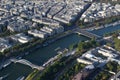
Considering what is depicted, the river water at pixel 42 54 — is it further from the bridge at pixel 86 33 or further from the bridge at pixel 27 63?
the bridge at pixel 86 33

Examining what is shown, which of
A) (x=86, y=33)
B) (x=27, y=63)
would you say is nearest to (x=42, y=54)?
(x=27, y=63)

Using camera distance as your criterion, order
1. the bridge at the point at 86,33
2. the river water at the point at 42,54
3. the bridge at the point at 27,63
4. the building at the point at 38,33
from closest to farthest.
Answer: the river water at the point at 42,54
the bridge at the point at 27,63
the bridge at the point at 86,33
the building at the point at 38,33

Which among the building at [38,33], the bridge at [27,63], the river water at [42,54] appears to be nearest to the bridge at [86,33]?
the river water at [42,54]

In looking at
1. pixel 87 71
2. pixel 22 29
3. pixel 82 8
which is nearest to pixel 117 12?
pixel 82 8

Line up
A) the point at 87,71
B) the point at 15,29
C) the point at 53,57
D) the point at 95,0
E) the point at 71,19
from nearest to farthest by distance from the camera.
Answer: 1. the point at 87,71
2. the point at 53,57
3. the point at 15,29
4. the point at 71,19
5. the point at 95,0

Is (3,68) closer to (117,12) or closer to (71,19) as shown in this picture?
(71,19)

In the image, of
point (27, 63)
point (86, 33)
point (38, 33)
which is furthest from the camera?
point (86, 33)

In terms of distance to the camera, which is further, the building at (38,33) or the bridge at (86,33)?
the building at (38,33)

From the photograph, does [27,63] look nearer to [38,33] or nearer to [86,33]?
[38,33]

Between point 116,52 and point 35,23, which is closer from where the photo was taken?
point 116,52
